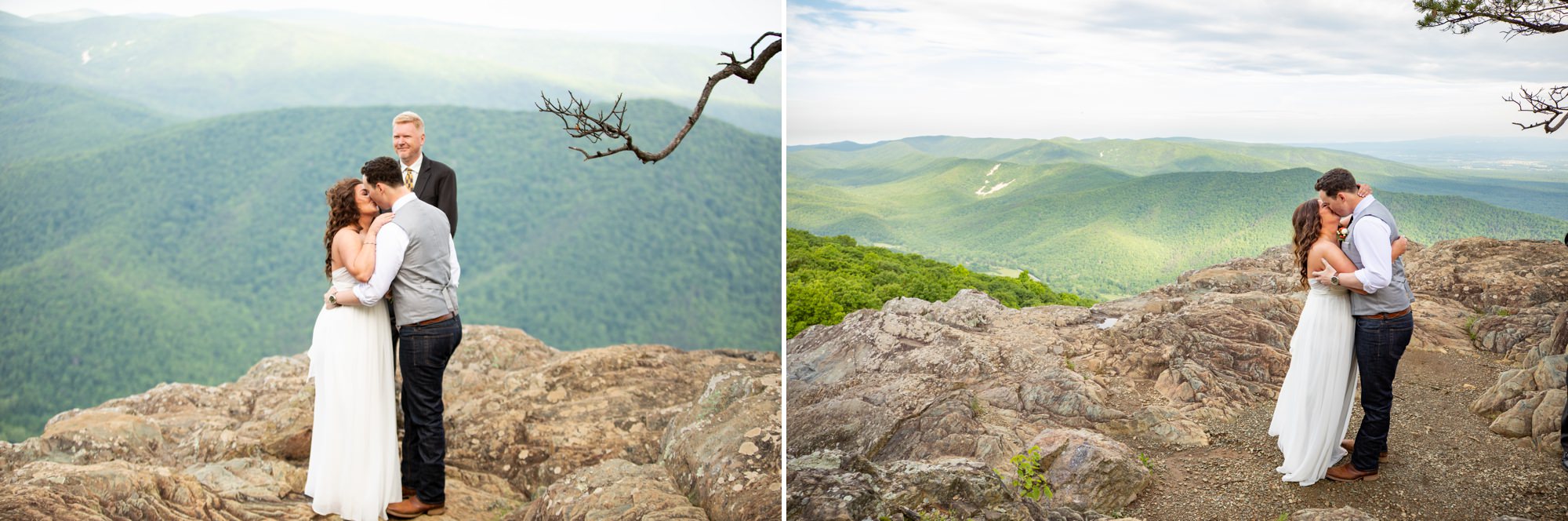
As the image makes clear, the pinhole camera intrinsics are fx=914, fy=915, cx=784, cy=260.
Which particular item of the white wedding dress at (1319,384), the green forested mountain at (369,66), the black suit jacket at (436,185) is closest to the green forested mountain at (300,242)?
the green forested mountain at (369,66)

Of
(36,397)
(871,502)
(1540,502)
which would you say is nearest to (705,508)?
(871,502)

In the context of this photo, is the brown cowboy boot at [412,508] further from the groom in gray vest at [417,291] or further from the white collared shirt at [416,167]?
the white collared shirt at [416,167]

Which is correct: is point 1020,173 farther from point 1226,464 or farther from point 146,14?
point 146,14

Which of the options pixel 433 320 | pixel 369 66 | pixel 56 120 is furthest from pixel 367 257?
pixel 369 66

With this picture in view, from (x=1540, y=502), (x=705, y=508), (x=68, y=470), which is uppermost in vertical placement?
(x=1540, y=502)

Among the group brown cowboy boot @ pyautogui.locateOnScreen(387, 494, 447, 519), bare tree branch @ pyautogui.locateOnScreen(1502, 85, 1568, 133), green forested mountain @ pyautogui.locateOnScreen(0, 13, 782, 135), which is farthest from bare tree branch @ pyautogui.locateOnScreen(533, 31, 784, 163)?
green forested mountain @ pyautogui.locateOnScreen(0, 13, 782, 135)
